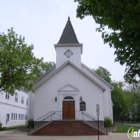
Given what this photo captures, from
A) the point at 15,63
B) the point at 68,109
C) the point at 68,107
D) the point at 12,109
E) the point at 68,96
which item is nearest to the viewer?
the point at 15,63

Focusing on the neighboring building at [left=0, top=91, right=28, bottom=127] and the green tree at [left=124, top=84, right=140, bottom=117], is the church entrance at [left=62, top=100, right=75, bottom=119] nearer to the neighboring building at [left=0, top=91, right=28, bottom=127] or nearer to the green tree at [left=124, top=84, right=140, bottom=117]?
the neighboring building at [left=0, top=91, right=28, bottom=127]

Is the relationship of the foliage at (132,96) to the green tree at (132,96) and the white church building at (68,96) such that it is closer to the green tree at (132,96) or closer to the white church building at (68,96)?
the green tree at (132,96)

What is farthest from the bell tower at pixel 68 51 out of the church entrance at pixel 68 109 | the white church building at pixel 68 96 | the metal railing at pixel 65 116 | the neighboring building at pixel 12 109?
the neighboring building at pixel 12 109

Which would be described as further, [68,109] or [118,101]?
[118,101]

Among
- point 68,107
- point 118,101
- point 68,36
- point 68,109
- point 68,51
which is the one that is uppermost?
point 68,36

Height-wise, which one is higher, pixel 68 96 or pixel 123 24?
pixel 123 24

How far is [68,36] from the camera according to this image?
1094 inches

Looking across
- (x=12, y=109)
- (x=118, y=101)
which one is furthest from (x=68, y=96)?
(x=118, y=101)

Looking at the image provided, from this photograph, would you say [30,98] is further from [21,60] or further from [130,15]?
[130,15]

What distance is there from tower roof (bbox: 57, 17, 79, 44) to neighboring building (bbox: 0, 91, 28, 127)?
35.8ft

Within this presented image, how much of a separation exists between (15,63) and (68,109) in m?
9.27

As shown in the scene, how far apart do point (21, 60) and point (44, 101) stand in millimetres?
7267

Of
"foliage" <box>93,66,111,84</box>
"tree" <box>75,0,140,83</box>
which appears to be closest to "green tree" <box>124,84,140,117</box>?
"foliage" <box>93,66,111,84</box>

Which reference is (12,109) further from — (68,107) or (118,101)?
(118,101)
